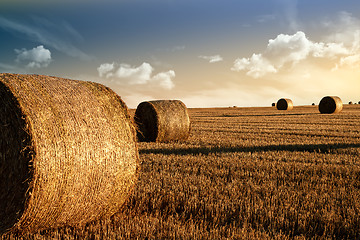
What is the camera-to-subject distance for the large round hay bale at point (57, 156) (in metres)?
3.60

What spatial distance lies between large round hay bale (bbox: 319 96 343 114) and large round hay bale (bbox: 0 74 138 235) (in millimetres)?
29553

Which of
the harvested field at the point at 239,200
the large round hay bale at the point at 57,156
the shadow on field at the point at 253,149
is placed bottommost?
the harvested field at the point at 239,200

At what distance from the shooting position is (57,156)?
3.74 m

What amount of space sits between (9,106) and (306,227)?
411 centimetres

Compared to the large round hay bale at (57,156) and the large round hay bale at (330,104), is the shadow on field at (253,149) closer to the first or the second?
the large round hay bale at (57,156)

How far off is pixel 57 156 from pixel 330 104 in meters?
30.8

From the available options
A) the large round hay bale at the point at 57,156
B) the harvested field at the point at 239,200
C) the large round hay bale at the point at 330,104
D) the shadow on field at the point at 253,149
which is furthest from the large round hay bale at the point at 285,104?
the large round hay bale at the point at 57,156

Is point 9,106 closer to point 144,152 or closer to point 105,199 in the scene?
point 105,199

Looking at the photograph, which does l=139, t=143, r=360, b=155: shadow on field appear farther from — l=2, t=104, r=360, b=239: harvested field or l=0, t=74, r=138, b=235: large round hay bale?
l=0, t=74, r=138, b=235: large round hay bale

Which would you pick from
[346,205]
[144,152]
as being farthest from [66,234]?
[144,152]

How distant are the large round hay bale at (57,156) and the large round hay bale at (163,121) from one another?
6.65 metres

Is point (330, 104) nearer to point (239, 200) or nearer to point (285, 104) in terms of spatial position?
point (285, 104)

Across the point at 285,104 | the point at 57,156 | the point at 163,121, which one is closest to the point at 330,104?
the point at 285,104

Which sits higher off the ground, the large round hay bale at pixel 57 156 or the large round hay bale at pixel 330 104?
→ the large round hay bale at pixel 330 104
